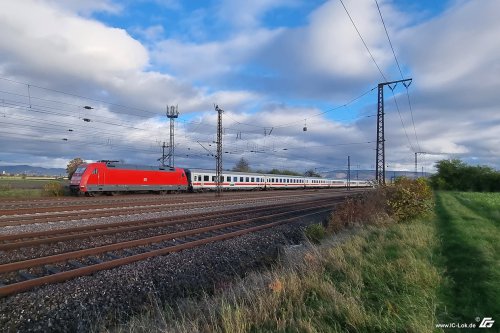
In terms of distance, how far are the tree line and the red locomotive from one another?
194ft

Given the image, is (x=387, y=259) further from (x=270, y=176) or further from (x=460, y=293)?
(x=270, y=176)

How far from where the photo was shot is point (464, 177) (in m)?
75.2

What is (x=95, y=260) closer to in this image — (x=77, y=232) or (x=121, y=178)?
(x=77, y=232)

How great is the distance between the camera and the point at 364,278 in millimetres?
6637

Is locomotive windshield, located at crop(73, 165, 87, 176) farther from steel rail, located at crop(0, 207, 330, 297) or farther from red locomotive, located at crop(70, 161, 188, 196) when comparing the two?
steel rail, located at crop(0, 207, 330, 297)

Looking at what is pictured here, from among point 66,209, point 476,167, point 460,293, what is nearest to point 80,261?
point 460,293

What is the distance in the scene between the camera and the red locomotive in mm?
31877

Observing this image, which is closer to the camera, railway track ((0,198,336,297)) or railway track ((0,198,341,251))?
railway track ((0,198,336,297))

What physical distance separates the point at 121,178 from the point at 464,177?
68821mm

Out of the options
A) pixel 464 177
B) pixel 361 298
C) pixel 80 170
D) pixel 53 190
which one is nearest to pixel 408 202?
pixel 361 298

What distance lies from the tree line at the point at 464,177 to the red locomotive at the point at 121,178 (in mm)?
59109

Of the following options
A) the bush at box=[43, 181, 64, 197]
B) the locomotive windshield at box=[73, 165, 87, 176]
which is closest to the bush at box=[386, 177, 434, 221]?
the locomotive windshield at box=[73, 165, 87, 176]

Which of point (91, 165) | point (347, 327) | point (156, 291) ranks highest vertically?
point (91, 165)

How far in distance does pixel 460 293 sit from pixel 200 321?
4.10 metres
